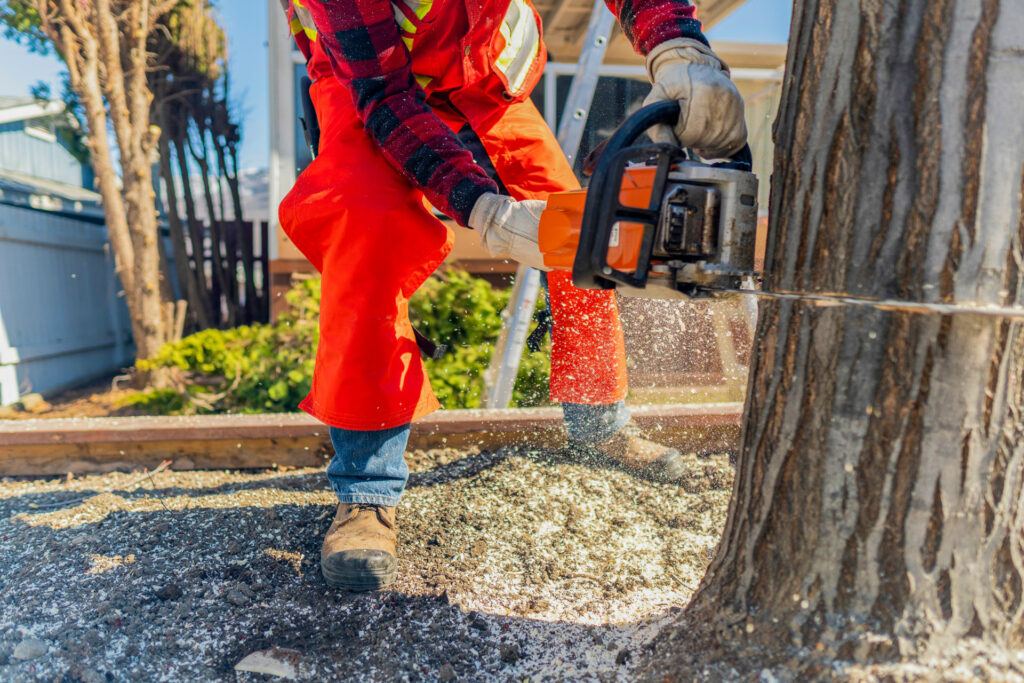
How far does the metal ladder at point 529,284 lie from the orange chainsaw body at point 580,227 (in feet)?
4.92

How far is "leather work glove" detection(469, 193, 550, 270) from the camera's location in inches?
69.6

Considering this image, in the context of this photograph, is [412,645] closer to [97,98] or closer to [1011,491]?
[1011,491]

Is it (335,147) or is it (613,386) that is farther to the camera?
(613,386)

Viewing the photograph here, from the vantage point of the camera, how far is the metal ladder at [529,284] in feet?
10.5

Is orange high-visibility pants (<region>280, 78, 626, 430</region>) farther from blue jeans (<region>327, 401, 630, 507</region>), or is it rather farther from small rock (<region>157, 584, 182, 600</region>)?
small rock (<region>157, 584, 182, 600</region>)

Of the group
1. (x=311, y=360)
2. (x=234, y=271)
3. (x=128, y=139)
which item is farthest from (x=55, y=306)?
(x=311, y=360)

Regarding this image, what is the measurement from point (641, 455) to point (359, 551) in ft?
3.49

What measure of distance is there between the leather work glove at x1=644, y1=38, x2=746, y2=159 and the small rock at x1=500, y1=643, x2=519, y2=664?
1.04m

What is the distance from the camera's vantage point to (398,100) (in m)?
1.88

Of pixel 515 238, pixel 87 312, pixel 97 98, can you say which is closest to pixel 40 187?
pixel 87 312

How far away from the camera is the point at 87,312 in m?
8.64

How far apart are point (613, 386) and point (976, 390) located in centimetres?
141

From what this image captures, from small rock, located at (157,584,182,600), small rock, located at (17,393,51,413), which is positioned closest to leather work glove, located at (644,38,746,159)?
small rock, located at (157,584,182,600)

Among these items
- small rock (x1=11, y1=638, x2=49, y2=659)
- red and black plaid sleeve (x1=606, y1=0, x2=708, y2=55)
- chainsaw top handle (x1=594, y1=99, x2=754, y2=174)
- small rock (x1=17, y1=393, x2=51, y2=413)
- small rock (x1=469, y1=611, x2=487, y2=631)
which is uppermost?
red and black plaid sleeve (x1=606, y1=0, x2=708, y2=55)
